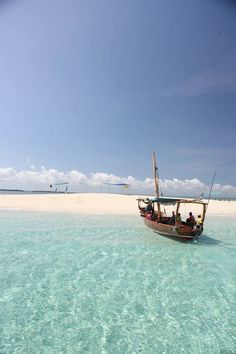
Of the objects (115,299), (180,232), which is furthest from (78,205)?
(115,299)

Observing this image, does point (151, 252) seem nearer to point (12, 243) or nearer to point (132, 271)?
point (132, 271)

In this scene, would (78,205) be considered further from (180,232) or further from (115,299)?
(115,299)

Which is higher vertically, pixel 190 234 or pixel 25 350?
pixel 190 234

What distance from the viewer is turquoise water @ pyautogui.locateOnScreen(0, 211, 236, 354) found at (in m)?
7.00

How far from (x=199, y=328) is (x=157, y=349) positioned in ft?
6.06

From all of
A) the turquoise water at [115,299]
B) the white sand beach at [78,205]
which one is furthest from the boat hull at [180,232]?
the white sand beach at [78,205]

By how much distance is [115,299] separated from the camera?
31.3 ft

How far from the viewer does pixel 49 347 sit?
6625 millimetres

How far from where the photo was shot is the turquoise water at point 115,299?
7.00m

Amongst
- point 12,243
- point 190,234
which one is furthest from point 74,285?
point 190,234

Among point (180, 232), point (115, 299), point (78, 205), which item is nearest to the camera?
point (115, 299)

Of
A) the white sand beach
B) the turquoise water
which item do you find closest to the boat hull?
the turquoise water

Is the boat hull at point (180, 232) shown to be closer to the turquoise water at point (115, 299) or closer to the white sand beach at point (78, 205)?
the turquoise water at point (115, 299)

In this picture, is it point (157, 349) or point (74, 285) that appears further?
point (74, 285)
